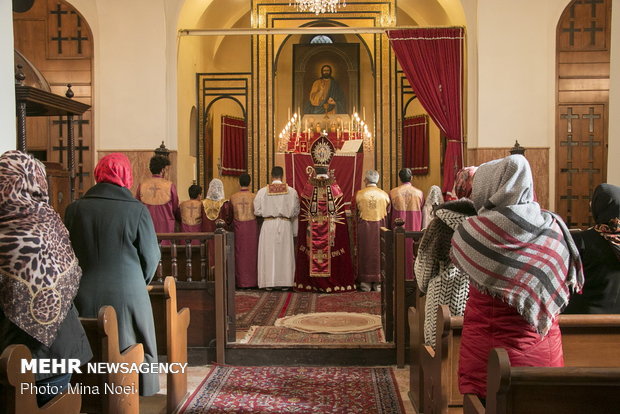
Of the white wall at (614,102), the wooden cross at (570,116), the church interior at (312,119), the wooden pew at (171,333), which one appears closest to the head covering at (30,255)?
the church interior at (312,119)

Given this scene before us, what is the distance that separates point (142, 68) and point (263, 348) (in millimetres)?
5659

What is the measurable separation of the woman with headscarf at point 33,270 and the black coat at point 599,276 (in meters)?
2.45

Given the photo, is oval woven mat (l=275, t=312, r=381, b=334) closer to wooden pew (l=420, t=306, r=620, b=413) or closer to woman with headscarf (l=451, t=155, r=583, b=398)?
wooden pew (l=420, t=306, r=620, b=413)

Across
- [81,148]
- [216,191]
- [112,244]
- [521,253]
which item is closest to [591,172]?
[216,191]

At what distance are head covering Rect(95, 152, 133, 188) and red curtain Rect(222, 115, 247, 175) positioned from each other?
31.9 ft

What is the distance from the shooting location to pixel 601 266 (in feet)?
10.9

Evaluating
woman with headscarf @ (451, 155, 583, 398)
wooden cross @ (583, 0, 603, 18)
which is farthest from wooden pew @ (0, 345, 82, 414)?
wooden cross @ (583, 0, 603, 18)

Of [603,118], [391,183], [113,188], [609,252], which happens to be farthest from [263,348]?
[391,183]

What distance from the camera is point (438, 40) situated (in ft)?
31.0

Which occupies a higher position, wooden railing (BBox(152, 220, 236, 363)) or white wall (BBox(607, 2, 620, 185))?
white wall (BBox(607, 2, 620, 185))

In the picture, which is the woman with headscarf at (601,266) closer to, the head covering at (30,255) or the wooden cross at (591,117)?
the head covering at (30,255)

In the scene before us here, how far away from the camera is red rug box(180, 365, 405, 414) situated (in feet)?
13.8

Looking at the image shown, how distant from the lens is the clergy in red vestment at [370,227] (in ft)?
27.4

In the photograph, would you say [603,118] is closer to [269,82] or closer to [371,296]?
[371,296]
